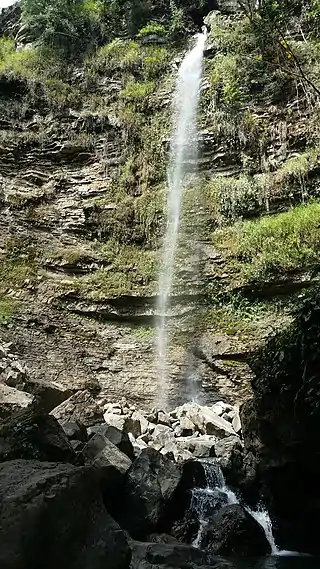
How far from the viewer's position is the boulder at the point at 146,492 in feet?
19.6

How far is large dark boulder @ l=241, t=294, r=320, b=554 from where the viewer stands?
5.88 metres

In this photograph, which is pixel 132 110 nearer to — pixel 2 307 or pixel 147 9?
pixel 147 9

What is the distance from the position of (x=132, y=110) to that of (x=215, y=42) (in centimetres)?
375

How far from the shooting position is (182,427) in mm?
9805

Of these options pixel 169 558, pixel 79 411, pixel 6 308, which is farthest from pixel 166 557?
pixel 6 308

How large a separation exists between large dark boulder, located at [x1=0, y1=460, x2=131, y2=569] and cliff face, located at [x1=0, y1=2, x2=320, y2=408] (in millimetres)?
6900

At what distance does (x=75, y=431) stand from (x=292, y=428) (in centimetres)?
329

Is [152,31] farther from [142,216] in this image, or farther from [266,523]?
[266,523]

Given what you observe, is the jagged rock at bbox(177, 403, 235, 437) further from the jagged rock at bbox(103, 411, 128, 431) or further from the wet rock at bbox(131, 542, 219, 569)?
the wet rock at bbox(131, 542, 219, 569)

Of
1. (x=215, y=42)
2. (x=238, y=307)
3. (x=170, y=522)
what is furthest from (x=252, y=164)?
(x=170, y=522)

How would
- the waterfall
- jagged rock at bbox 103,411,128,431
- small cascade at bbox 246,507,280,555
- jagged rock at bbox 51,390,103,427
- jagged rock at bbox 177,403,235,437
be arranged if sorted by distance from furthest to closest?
1. the waterfall
2. jagged rock at bbox 103,411,128,431
3. jagged rock at bbox 177,403,235,437
4. jagged rock at bbox 51,390,103,427
5. small cascade at bbox 246,507,280,555

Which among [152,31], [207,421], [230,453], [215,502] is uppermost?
[152,31]

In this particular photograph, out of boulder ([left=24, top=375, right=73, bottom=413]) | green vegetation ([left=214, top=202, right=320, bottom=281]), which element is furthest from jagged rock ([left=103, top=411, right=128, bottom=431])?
green vegetation ([left=214, top=202, right=320, bottom=281])

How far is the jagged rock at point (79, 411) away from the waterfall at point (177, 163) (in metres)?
2.66
